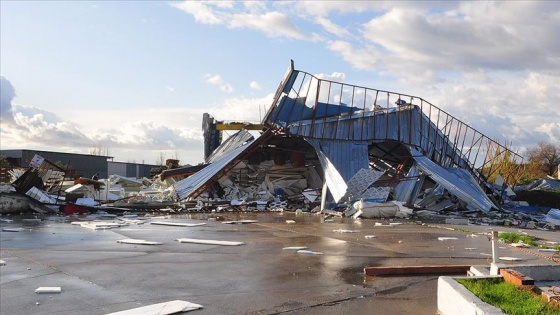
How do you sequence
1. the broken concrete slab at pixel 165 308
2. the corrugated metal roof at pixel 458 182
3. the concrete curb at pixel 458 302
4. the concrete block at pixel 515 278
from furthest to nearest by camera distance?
the corrugated metal roof at pixel 458 182 < the broken concrete slab at pixel 165 308 < the concrete block at pixel 515 278 < the concrete curb at pixel 458 302

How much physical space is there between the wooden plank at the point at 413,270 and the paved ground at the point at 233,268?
0.20 metres

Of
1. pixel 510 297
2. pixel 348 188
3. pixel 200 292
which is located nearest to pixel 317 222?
pixel 348 188

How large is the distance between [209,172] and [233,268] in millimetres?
16709

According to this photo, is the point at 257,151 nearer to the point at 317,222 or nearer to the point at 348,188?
the point at 348,188

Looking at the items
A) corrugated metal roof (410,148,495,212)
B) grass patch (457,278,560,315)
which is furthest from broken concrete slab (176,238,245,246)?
corrugated metal roof (410,148,495,212)

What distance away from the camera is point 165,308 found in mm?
6066

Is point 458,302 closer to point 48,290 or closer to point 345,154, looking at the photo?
point 48,290

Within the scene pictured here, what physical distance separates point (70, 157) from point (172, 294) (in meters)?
51.1

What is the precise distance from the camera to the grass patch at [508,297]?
4.40 meters

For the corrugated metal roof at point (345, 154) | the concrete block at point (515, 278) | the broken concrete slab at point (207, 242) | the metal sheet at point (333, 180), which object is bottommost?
the broken concrete slab at point (207, 242)

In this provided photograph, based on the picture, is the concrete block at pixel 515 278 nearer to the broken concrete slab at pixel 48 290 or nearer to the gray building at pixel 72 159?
the broken concrete slab at pixel 48 290

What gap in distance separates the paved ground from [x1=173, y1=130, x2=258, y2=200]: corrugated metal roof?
9.78 m

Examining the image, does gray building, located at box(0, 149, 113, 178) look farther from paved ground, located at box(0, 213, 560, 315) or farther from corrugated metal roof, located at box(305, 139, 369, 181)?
paved ground, located at box(0, 213, 560, 315)

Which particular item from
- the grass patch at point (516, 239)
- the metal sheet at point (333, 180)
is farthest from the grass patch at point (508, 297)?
the metal sheet at point (333, 180)
